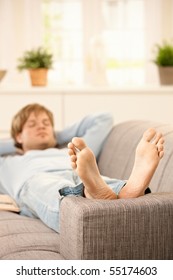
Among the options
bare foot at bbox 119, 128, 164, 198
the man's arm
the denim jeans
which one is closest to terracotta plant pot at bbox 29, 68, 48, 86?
the man's arm

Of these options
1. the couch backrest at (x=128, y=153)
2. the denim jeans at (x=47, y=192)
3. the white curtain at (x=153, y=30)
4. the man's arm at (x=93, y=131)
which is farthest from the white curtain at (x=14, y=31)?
the denim jeans at (x=47, y=192)

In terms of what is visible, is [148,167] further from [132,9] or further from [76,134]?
[132,9]

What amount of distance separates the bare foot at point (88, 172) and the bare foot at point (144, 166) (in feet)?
0.20

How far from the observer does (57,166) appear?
3.04 meters

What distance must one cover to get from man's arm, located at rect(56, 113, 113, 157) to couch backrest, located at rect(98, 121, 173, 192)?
0.03m

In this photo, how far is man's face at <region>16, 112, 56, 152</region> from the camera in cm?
337

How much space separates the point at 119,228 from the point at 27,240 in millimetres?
433

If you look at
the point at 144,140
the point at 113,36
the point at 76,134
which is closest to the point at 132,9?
the point at 113,36

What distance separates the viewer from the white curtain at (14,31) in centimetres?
647

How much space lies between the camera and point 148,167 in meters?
2.08

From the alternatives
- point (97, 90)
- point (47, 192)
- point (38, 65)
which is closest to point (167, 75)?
point (97, 90)

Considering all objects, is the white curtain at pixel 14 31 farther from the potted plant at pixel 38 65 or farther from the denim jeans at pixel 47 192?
the denim jeans at pixel 47 192

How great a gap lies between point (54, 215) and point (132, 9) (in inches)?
170

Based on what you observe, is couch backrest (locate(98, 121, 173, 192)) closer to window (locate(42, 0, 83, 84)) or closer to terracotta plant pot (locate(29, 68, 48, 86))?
terracotta plant pot (locate(29, 68, 48, 86))
